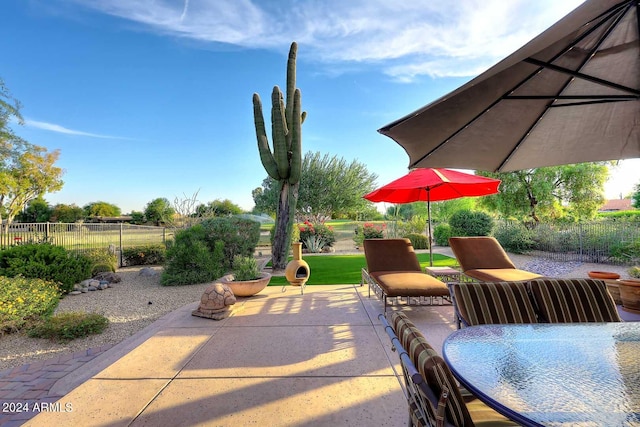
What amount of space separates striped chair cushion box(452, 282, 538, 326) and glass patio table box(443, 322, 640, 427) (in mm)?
328

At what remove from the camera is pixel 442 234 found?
54.1 ft

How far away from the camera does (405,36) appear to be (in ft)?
20.7

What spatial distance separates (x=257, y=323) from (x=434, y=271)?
141 inches

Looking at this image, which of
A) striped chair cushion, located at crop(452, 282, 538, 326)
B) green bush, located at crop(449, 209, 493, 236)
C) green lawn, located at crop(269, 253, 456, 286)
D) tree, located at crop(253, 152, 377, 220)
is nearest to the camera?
striped chair cushion, located at crop(452, 282, 538, 326)

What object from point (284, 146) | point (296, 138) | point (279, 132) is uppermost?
point (279, 132)

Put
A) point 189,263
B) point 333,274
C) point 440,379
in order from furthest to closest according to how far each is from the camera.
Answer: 1. point 333,274
2. point 189,263
3. point 440,379

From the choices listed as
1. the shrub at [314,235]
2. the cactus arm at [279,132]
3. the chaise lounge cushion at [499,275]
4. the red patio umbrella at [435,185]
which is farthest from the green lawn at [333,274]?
the shrub at [314,235]

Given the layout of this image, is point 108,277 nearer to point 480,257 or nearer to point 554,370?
point 480,257

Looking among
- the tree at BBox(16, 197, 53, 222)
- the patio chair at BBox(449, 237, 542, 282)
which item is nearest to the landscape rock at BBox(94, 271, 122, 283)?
the patio chair at BBox(449, 237, 542, 282)

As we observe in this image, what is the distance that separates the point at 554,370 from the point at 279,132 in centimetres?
814

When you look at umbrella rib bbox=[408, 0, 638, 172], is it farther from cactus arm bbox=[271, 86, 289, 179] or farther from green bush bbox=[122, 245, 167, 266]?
green bush bbox=[122, 245, 167, 266]

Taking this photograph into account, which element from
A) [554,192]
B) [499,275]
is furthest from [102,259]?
[554,192]

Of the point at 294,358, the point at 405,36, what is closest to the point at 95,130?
the point at 405,36

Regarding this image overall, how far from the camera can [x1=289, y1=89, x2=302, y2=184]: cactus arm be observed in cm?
845
